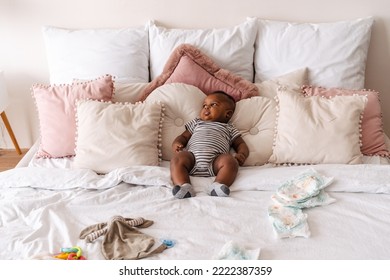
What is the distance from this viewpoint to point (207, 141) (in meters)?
1.88

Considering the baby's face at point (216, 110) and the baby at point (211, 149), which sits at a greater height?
the baby's face at point (216, 110)

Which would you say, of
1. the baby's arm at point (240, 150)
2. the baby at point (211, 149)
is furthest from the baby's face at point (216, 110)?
the baby's arm at point (240, 150)

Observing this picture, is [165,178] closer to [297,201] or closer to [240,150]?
[240,150]

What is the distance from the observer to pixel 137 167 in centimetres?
179

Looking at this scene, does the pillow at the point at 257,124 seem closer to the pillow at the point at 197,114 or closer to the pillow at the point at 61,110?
the pillow at the point at 197,114

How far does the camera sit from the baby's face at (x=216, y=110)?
6.42 feet

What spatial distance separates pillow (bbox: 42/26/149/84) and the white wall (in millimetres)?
107

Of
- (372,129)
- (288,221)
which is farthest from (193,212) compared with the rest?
(372,129)

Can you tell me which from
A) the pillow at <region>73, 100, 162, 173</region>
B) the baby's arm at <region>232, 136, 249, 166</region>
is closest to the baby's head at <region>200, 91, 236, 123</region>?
the baby's arm at <region>232, 136, 249, 166</region>

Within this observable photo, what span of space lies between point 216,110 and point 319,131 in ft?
1.43

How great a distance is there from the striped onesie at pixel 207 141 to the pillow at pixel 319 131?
0.67 feet
